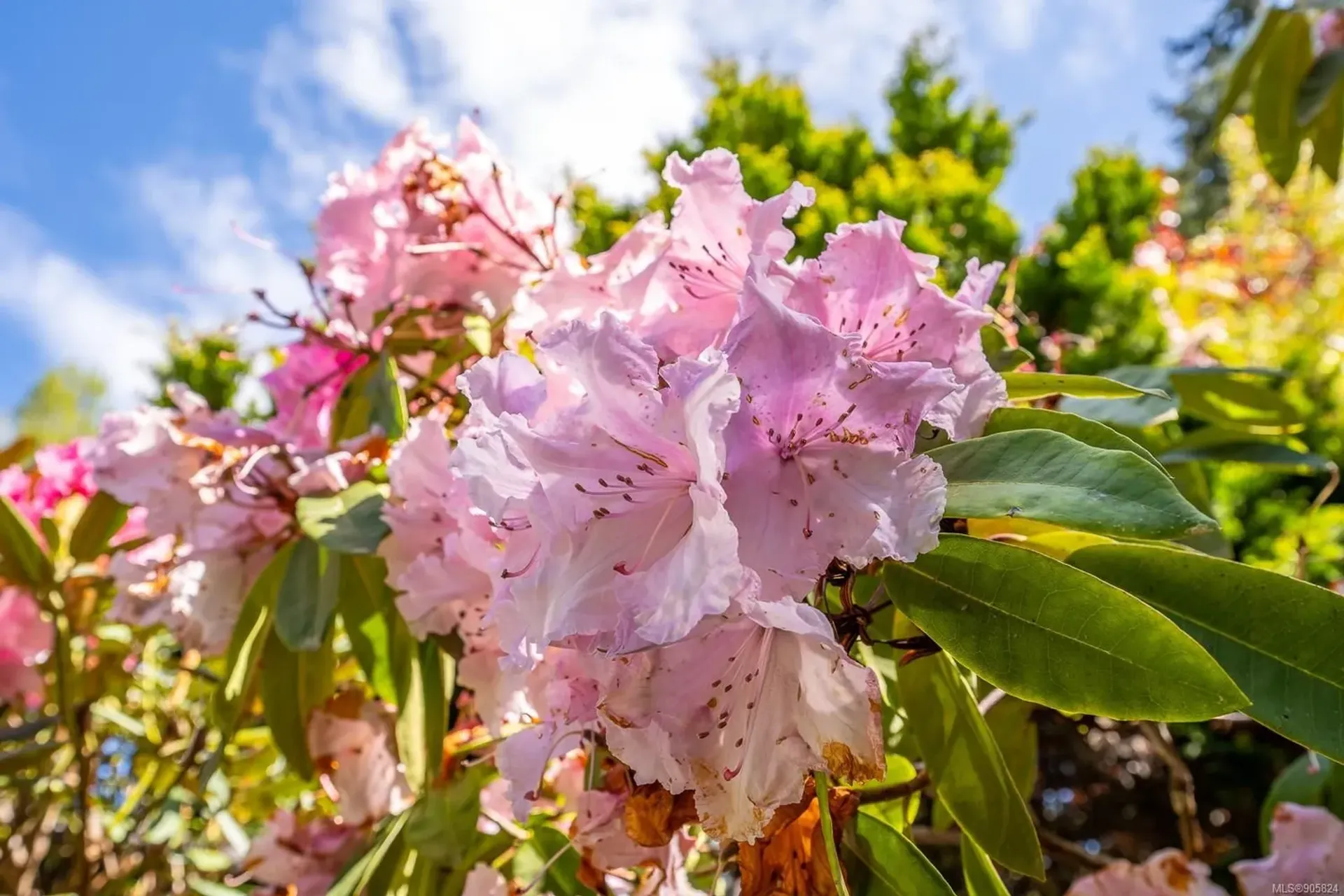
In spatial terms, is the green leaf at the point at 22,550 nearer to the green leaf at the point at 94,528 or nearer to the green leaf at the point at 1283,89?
the green leaf at the point at 94,528

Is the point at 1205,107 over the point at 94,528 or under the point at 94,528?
over

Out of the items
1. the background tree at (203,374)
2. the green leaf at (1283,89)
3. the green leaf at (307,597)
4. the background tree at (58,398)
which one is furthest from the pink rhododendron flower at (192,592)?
the background tree at (58,398)

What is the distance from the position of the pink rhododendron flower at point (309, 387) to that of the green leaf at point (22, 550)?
0.38 m

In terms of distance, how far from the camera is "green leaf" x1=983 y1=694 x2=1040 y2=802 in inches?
28.5

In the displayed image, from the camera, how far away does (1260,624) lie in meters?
0.41

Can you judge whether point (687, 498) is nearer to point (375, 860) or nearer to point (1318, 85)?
point (375, 860)

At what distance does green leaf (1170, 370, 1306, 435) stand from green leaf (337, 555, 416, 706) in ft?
2.65

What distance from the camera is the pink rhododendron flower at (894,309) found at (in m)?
0.49

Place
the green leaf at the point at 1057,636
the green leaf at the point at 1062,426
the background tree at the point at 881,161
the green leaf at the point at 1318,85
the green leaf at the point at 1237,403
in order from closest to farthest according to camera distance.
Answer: the green leaf at the point at 1057,636 < the green leaf at the point at 1062,426 < the green leaf at the point at 1237,403 < the green leaf at the point at 1318,85 < the background tree at the point at 881,161

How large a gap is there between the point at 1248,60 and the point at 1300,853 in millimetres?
1167

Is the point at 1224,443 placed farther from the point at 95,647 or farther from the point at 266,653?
the point at 95,647

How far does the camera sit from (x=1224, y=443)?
36.9 inches

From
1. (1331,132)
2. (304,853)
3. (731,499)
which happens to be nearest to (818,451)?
(731,499)

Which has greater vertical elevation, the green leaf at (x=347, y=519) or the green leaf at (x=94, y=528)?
the green leaf at (x=94, y=528)
